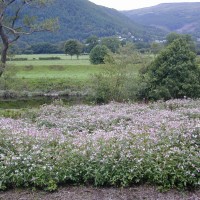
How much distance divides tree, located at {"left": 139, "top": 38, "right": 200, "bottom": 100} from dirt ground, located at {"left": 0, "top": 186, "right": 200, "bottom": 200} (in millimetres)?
20991

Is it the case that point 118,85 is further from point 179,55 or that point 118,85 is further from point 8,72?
point 8,72

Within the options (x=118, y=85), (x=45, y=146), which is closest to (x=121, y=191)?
(x=45, y=146)

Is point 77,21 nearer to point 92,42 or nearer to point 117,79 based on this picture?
point 92,42

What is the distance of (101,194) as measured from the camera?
8055 mm

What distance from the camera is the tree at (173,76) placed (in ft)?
95.0

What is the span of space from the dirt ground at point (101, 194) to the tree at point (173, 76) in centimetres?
2099

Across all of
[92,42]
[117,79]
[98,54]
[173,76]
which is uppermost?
[92,42]

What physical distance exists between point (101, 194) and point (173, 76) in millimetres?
→ 22619

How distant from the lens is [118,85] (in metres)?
33.0

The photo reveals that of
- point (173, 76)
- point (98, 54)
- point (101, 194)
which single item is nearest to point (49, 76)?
point (98, 54)

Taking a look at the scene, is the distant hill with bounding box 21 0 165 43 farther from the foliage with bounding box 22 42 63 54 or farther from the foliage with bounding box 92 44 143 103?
the foliage with bounding box 92 44 143 103

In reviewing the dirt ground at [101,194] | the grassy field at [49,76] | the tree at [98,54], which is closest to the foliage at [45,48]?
the tree at [98,54]

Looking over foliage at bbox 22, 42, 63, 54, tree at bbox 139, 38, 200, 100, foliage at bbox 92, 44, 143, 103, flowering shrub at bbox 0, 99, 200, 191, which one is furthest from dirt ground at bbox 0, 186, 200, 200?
foliage at bbox 22, 42, 63, 54

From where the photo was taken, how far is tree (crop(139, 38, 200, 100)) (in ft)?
95.0
